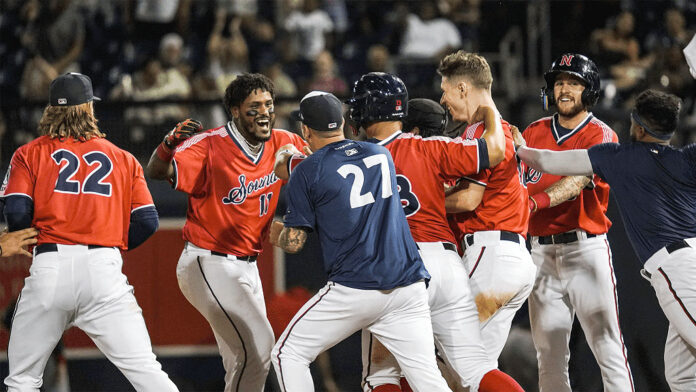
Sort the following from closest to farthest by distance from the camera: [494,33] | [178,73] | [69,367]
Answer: [69,367] < [178,73] < [494,33]

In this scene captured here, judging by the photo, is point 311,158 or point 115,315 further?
point 115,315

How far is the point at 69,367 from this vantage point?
7.86 metres

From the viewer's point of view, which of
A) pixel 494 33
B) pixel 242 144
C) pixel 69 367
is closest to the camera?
pixel 242 144

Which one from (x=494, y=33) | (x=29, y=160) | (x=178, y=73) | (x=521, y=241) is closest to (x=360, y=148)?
(x=521, y=241)

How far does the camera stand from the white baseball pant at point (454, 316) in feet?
15.7

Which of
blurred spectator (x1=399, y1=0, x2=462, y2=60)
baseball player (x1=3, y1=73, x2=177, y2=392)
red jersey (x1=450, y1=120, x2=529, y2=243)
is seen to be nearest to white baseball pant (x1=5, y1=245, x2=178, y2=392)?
baseball player (x1=3, y1=73, x2=177, y2=392)

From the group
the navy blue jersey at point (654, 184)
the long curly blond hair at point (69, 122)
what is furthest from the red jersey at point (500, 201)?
the long curly blond hair at point (69, 122)

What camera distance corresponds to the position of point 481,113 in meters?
5.12

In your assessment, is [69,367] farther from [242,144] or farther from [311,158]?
[311,158]

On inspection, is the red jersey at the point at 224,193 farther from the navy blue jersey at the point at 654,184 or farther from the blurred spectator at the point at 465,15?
the blurred spectator at the point at 465,15

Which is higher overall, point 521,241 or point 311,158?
point 311,158

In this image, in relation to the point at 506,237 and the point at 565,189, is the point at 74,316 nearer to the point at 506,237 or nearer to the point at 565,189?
the point at 506,237

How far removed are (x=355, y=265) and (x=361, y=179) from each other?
43 centimetres

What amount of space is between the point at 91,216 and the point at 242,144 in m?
1.23
